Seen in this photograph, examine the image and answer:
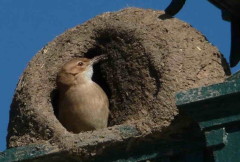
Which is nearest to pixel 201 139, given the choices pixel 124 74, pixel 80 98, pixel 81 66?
pixel 124 74

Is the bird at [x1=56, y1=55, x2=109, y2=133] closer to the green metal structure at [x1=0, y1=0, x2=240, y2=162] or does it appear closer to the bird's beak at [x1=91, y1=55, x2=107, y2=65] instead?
the bird's beak at [x1=91, y1=55, x2=107, y2=65]

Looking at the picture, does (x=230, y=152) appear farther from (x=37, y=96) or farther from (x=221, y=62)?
(x=37, y=96)

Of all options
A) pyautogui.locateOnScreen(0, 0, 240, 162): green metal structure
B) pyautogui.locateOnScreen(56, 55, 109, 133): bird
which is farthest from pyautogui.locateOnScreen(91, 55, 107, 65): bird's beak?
pyautogui.locateOnScreen(0, 0, 240, 162): green metal structure

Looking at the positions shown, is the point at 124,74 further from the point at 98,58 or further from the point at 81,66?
the point at 81,66

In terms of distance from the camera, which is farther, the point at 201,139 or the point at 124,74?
the point at 124,74

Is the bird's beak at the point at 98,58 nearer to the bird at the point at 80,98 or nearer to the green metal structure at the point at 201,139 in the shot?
the bird at the point at 80,98
